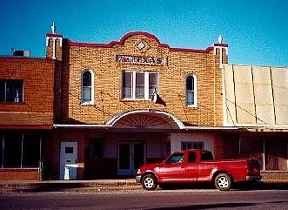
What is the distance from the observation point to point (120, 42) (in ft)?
87.7

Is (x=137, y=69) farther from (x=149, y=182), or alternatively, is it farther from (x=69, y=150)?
(x=149, y=182)

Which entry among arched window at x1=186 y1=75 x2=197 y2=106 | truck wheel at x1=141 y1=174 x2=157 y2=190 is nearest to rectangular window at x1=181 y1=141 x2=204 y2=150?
arched window at x1=186 y1=75 x2=197 y2=106

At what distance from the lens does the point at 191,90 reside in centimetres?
2764

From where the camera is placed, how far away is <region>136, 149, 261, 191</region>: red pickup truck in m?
19.4

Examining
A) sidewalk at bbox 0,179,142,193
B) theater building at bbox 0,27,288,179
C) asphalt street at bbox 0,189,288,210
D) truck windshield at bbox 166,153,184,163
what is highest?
theater building at bbox 0,27,288,179

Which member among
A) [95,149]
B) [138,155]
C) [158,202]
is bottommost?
[158,202]

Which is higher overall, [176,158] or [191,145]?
[191,145]

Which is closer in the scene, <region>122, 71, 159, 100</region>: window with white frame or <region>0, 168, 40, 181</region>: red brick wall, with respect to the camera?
<region>0, 168, 40, 181</region>: red brick wall

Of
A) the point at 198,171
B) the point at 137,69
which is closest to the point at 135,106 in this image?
the point at 137,69

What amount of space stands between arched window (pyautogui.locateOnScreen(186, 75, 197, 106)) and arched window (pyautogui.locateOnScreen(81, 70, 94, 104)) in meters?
5.87

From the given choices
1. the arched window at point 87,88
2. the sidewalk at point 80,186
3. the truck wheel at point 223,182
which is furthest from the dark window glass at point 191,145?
the truck wheel at point 223,182

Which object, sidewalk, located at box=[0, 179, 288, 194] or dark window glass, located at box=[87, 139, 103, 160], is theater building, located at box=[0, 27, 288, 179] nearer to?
dark window glass, located at box=[87, 139, 103, 160]

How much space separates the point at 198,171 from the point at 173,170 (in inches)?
43.8

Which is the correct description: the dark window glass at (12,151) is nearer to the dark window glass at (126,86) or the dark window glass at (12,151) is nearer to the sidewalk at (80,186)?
the sidewalk at (80,186)
